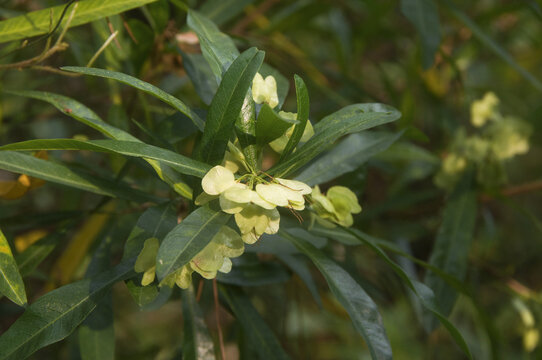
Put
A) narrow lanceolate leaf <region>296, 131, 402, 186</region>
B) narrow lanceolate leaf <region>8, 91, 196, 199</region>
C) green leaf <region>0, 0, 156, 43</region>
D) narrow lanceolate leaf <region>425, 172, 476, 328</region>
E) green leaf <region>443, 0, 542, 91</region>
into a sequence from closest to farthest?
narrow lanceolate leaf <region>8, 91, 196, 199</region>
green leaf <region>0, 0, 156, 43</region>
narrow lanceolate leaf <region>296, 131, 402, 186</region>
narrow lanceolate leaf <region>425, 172, 476, 328</region>
green leaf <region>443, 0, 542, 91</region>

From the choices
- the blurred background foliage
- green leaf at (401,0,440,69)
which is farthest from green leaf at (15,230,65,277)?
green leaf at (401,0,440,69)

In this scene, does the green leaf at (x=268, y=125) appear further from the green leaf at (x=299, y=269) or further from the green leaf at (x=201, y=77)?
A: the green leaf at (x=299, y=269)

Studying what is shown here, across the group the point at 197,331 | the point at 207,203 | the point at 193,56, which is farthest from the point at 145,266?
the point at 193,56

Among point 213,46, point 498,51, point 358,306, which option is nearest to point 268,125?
point 213,46

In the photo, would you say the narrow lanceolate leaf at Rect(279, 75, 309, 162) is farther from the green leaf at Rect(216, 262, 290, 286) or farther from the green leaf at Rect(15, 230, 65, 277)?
the green leaf at Rect(15, 230, 65, 277)

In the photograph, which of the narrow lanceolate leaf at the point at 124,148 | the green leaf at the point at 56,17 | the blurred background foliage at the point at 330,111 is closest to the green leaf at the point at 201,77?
the blurred background foliage at the point at 330,111

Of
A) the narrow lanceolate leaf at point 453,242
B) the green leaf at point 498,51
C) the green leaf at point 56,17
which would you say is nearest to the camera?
the green leaf at point 56,17
